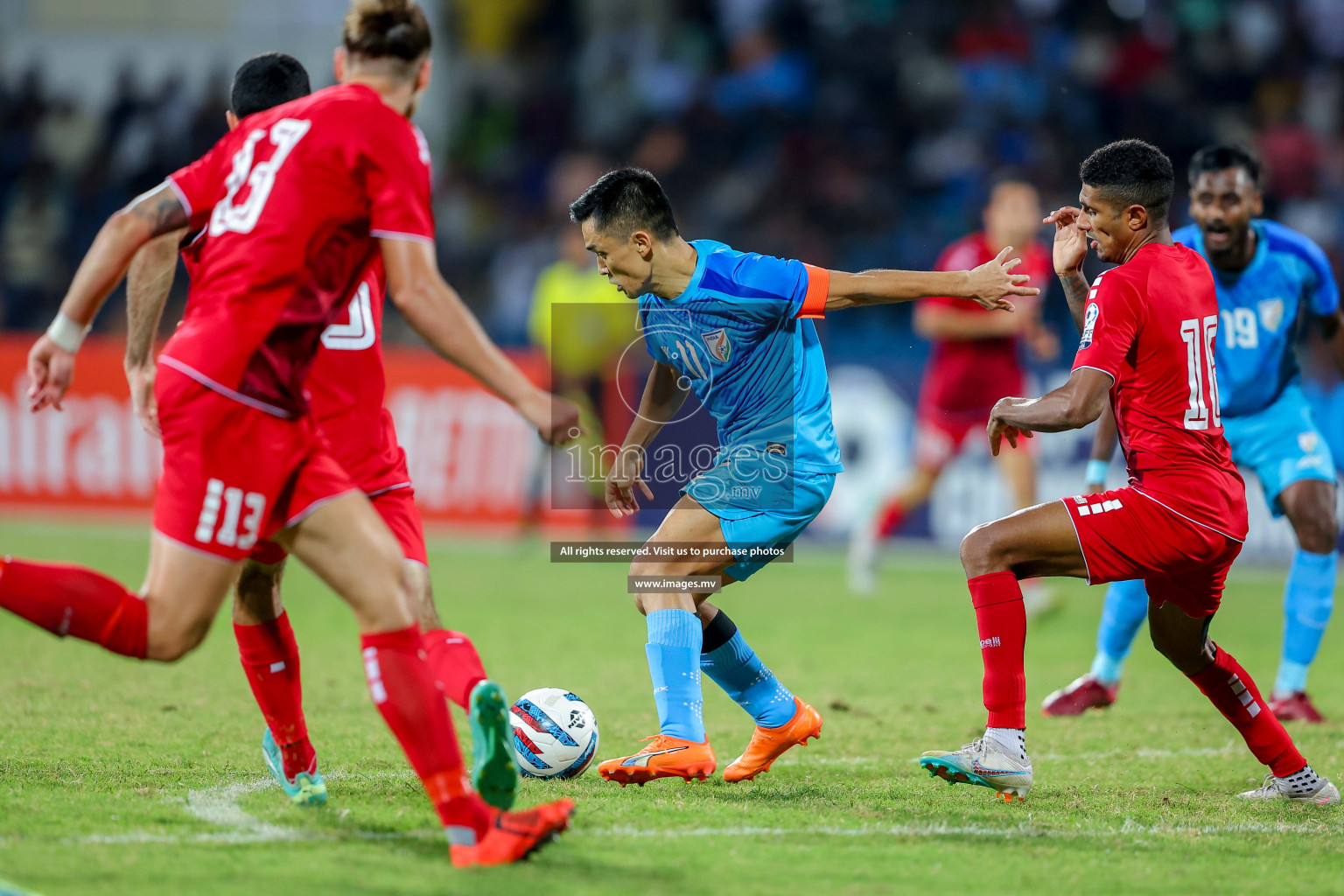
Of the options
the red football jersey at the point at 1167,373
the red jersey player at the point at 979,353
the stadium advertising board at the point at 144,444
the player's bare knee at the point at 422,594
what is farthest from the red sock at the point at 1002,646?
the stadium advertising board at the point at 144,444

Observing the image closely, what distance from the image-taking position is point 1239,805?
15.0 feet

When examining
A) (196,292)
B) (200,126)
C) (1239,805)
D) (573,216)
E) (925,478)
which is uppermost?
(200,126)

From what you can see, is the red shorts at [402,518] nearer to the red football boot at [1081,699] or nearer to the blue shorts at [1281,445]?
the red football boot at [1081,699]

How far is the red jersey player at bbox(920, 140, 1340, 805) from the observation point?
14.5 ft

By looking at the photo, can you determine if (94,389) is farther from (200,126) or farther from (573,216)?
(573,216)

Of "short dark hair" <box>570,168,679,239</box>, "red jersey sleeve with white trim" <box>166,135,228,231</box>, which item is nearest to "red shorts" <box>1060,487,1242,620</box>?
"short dark hair" <box>570,168,679,239</box>

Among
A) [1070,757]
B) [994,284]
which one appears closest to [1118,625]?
[1070,757]

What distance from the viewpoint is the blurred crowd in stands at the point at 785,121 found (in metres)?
15.1

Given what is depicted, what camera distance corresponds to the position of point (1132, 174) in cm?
453

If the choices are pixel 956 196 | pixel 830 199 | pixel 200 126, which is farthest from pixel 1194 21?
pixel 200 126

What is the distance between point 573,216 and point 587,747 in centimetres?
189

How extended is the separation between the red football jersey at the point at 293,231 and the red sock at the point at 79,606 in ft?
2.08

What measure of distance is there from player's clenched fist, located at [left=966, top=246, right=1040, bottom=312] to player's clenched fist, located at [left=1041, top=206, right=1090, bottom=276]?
22 cm

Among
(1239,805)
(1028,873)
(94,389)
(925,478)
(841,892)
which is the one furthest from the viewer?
(94,389)
